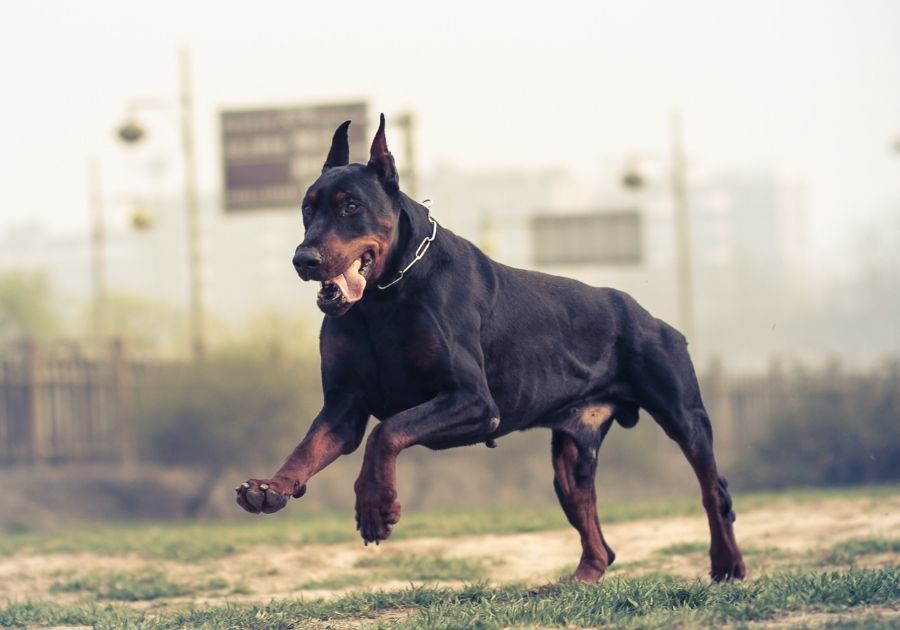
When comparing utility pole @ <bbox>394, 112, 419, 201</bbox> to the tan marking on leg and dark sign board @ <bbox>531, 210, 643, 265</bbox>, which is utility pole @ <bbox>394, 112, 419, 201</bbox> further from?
the tan marking on leg

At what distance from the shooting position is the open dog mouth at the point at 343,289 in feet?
20.9

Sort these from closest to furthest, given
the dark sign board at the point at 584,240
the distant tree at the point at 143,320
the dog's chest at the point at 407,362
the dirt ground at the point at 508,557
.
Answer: the dog's chest at the point at 407,362, the dirt ground at the point at 508,557, the dark sign board at the point at 584,240, the distant tree at the point at 143,320

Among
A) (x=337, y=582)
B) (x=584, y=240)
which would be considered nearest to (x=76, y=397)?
(x=584, y=240)

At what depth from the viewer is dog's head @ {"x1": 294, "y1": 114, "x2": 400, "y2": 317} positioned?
20.7 feet

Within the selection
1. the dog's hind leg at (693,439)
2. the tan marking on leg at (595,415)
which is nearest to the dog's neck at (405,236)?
the tan marking on leg at (595,415)

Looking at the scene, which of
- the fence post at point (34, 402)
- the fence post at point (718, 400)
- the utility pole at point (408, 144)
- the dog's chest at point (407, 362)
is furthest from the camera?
the fence post at point (718, 400)

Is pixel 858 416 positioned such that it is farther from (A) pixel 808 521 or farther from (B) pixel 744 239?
(B) pixel 744 239

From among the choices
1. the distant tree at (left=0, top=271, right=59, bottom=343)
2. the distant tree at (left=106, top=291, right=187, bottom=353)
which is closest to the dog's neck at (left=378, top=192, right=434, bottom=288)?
the distant tree at (left=0, top=271, right=59, bottom=343)

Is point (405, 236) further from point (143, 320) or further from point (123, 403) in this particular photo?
point (143, 320)

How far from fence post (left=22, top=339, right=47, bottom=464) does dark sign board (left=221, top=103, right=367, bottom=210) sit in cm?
447

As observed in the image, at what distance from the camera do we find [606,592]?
698 centimetres

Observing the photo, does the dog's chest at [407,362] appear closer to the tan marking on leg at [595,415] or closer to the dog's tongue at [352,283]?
the dog's tongue at [352,283]

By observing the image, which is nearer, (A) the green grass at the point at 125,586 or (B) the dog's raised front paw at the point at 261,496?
(B) the dog's raised front paw at the point at 261,496

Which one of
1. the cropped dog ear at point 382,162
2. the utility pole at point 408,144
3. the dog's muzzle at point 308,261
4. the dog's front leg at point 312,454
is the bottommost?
the dog's front leg at point 312,454
